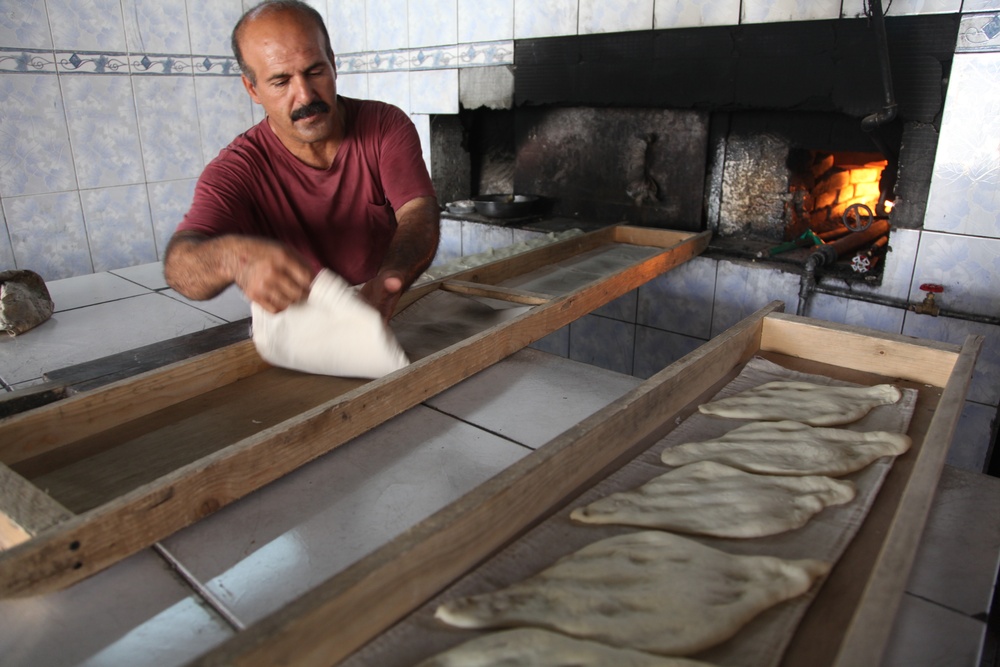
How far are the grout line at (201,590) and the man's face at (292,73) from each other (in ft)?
3.62

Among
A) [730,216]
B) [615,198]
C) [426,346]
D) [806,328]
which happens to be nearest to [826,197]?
[730,216]

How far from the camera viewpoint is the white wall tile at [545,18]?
2.77m

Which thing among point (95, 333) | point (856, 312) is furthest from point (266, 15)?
point (856, 312)

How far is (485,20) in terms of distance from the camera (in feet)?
9.99

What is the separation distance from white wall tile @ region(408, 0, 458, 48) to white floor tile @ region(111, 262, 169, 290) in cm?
166

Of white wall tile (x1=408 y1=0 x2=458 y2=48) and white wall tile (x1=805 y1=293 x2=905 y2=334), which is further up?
white wall tile (x1=408 y1=0 x2=458 y2=48)

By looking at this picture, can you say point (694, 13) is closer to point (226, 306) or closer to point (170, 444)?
point (226, 306)

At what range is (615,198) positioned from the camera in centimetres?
301

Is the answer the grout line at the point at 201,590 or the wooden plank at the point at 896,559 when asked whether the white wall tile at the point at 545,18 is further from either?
the grout line at the point at 201,590

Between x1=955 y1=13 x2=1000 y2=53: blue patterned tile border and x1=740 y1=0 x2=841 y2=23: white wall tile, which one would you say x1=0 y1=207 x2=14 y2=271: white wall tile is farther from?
x1=955 y1=13 x2=1000 y2=53: blue patterned tile border

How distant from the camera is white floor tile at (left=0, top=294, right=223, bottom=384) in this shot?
6.26ft

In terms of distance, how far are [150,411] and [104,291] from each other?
A: 1.64 m

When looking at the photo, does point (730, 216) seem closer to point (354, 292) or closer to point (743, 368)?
point (743, 368)

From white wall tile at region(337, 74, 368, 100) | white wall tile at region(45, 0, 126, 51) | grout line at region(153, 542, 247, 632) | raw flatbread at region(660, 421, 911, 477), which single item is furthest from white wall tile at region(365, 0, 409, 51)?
grout line at region(153, 542, 247, 632)
